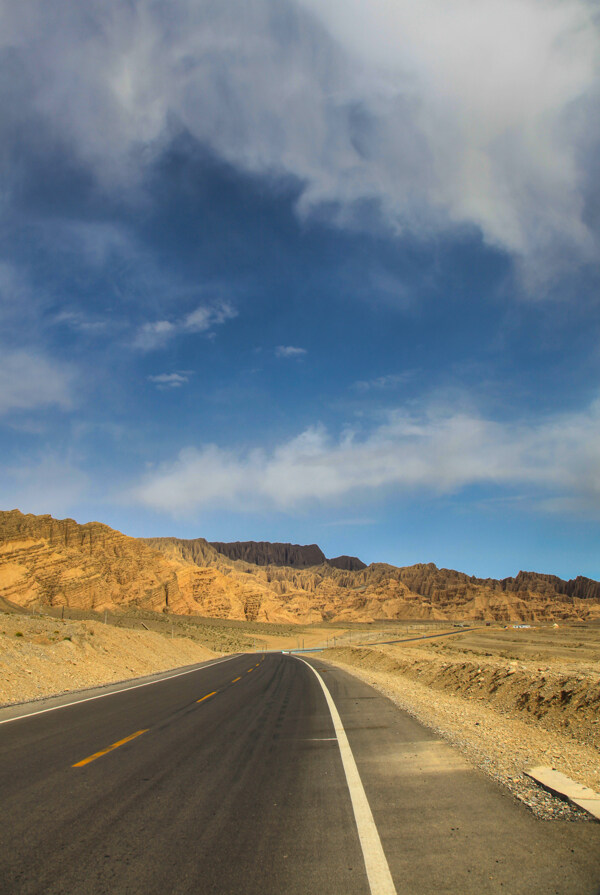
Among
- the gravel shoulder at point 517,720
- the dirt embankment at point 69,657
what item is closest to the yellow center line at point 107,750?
the gravel shoulder at point 517,720

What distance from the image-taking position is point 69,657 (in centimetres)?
2338

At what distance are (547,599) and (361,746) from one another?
21662 cm

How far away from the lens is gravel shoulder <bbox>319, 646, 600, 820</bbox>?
6.72m

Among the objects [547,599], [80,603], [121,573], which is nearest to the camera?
[80,603]

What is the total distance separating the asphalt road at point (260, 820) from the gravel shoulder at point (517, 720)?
44 cm

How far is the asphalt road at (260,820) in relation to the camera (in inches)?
155

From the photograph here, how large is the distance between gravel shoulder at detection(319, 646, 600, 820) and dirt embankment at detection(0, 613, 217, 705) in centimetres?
1205

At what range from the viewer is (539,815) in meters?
5.11

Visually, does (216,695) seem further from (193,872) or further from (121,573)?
(121,573)

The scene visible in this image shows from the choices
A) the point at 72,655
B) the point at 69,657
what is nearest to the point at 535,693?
the point at 69,657

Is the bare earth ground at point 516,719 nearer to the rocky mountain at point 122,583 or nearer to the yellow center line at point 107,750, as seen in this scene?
the yellow center line at point 107,750

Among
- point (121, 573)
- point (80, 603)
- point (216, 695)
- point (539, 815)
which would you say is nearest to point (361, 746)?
point (539, 815)

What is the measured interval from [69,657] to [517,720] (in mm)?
19516

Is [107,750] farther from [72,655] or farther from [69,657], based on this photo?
[72,655]
